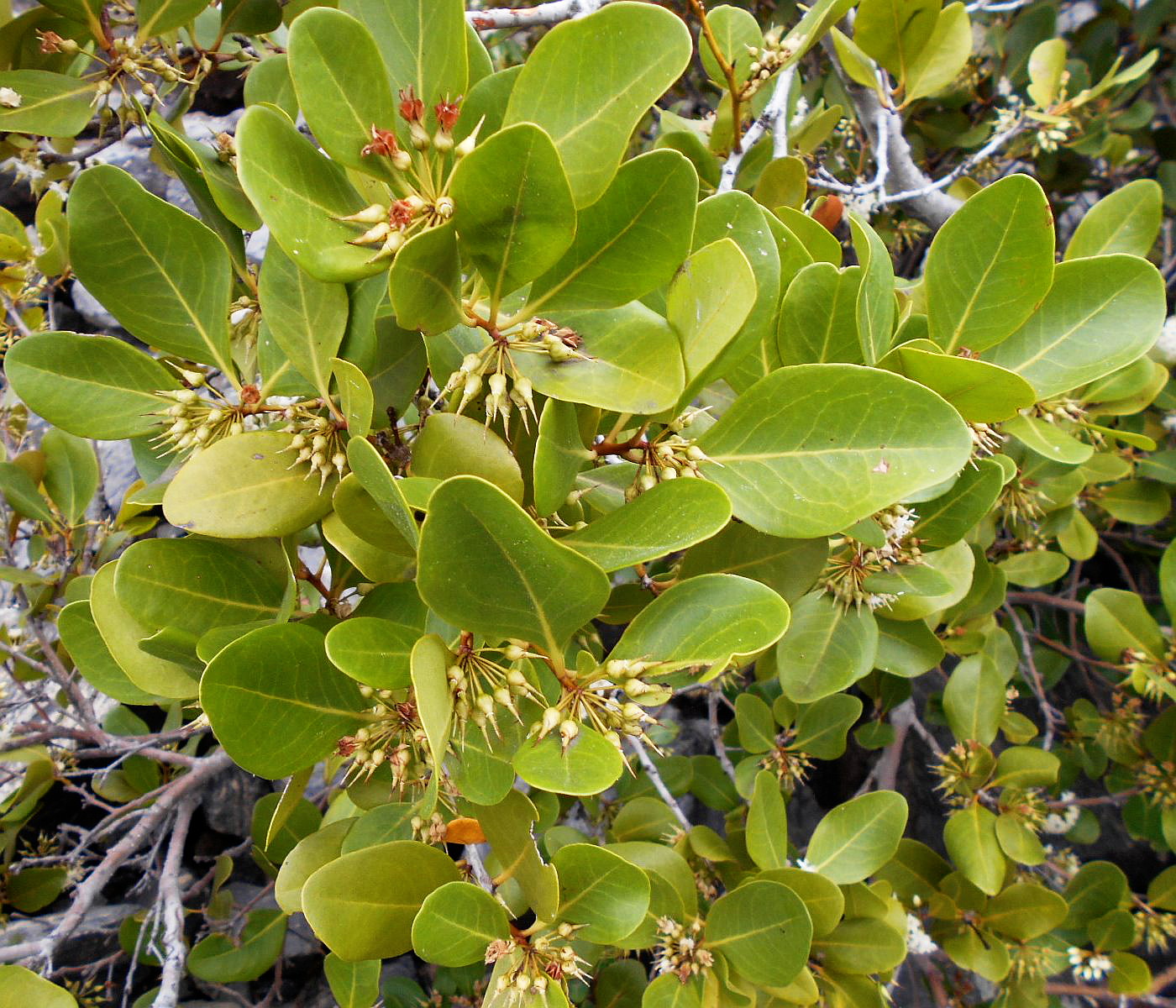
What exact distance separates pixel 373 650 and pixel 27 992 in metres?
0.89

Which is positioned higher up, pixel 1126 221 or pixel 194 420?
pixel 1126 221

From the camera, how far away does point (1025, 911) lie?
6.95 feet

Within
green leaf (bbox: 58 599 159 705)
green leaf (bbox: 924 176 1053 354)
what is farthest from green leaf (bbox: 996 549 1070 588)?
green leaf (bbox: 58 599 159 705)

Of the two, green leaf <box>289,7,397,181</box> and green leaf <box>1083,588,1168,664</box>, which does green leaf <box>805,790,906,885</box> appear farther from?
green leaf <box>289,7,397,181</box>

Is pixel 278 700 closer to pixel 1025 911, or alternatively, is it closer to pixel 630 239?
pixel 630 239

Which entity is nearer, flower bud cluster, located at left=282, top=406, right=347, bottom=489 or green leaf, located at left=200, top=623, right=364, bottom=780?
green leaf, located at left=200, top=623, right=364, bottom=780

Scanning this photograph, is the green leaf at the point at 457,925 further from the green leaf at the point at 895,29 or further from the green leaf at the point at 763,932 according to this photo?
the green leaf at the point at 895,29

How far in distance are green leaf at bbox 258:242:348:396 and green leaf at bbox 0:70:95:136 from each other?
2.57 ft

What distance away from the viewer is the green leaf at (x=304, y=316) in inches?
39.4

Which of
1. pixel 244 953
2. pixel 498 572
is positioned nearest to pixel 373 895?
pixel 498 572

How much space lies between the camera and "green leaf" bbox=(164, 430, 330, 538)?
3.04 feet

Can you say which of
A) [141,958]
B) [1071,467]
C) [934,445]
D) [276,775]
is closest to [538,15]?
[934,445]

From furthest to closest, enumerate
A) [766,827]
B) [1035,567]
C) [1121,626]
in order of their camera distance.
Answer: [1035,567], [1121,626], [766,827]

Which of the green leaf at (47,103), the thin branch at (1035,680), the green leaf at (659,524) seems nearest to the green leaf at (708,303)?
the green leaf at (659,524)
